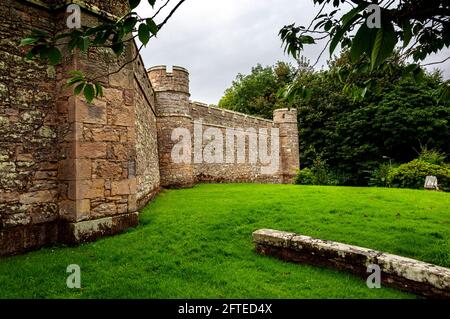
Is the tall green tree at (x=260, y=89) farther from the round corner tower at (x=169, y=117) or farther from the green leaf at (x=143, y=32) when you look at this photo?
the green leaf at (x=143, y=32)

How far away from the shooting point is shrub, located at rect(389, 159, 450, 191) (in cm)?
1238

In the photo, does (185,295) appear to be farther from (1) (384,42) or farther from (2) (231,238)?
(1) (384,42)

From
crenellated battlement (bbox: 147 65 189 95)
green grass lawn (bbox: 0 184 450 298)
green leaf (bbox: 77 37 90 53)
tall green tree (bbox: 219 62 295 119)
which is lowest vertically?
green grass lawn (bbox: 0 184 450 298)

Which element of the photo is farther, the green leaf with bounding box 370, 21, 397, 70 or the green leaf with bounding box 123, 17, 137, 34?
the green leaf with bounding box 123, 17, 137, 34

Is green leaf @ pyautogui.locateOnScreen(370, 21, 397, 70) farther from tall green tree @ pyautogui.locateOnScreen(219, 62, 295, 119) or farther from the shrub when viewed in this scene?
tall green tree @ pyautogui.locateOnScreen(219, 62, 295, 119)

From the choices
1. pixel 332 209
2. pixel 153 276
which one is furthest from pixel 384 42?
pixel 332 209

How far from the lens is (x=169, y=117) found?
1278cm

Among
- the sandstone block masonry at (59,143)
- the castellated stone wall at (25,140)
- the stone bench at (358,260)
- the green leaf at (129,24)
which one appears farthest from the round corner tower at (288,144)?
the green leaf at (129,24)

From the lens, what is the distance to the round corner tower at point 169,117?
12.4 m

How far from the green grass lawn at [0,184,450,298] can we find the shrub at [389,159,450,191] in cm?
693

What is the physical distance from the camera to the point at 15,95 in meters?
4.25

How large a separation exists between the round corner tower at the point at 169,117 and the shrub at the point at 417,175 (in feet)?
32.8

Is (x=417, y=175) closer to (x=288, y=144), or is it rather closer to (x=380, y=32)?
(x=288, y=144)

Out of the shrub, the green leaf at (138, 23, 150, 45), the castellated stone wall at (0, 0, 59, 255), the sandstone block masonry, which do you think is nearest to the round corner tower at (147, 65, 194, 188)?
the sandstone block masonry
